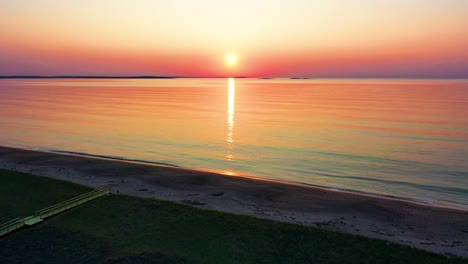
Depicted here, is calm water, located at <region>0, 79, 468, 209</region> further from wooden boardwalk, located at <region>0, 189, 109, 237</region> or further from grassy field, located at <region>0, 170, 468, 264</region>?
wooden boardwalk, located at <region>0, 189, 109, 237</region>

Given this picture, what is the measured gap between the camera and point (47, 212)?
19.3 metres

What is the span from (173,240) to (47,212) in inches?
286

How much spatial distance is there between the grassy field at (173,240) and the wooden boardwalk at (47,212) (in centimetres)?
41

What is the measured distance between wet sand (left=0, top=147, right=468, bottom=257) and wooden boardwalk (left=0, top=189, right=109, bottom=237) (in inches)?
122

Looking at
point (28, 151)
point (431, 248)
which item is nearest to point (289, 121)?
point (28, 151)

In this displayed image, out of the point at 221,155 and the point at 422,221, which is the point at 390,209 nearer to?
the point at 422,221

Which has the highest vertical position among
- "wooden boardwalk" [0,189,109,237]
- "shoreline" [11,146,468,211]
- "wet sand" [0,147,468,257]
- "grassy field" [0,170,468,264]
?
"wooden boardwalk" [0,189,109,237]

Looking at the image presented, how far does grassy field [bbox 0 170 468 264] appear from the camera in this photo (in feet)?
50.3

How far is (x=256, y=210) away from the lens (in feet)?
73.2

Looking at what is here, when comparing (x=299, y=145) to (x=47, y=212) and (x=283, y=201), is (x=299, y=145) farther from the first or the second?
(x=47, y=212)

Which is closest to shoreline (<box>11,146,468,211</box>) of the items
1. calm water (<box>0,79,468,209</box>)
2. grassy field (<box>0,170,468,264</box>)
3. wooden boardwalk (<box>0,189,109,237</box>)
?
calm water (<box>0,79,468,209</box>)

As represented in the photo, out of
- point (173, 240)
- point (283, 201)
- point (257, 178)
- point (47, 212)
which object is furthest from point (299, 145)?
point (47, 212)

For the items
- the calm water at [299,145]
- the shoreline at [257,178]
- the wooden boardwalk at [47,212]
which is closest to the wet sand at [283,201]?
the shoreline at [257,178]

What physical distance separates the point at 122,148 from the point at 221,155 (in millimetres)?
12436
